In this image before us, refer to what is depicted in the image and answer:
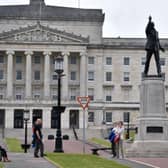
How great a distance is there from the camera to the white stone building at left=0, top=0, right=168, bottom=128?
12088 cm

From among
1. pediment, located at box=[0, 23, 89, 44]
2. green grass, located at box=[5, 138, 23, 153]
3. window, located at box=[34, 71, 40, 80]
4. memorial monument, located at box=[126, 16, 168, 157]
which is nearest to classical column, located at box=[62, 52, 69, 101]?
pediment, located at box=[0, 23, 89, 44]

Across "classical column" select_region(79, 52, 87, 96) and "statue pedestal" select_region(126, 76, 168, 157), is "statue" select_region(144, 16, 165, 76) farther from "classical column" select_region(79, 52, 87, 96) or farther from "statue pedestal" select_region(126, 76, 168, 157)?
"classical column" select_region(79, 52, 87, 96)

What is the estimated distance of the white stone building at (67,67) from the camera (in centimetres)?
12088

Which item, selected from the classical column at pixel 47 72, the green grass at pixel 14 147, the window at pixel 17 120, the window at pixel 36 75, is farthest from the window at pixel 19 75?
the green grass at pixel 14 147

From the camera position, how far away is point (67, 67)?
4887 inches

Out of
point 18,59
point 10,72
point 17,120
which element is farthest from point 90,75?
point 17,120

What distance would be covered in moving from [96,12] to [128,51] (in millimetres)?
11726

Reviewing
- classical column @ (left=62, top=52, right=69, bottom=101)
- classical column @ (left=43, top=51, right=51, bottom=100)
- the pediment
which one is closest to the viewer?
the pediment

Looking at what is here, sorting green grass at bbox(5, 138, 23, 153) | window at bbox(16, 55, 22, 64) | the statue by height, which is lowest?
green grass at bbox(5, 138, 23, 153)

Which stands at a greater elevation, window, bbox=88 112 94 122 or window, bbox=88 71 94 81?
window, bbox=88 71 94 81

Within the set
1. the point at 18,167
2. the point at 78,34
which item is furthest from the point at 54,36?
the point at 18,167

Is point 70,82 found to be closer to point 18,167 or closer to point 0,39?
point 0,39

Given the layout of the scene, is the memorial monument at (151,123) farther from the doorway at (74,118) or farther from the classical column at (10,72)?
the classical column at (10,72)

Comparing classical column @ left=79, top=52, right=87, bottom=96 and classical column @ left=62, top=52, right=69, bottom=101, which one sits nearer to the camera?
classical column @ left=62, top=52, right=69, bottom=101
